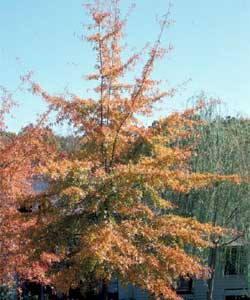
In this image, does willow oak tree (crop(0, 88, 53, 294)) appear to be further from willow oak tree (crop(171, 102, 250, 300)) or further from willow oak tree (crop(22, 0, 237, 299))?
willow oak tree (crop(171, 102, 250, 300))

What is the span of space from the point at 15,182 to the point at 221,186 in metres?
7.67

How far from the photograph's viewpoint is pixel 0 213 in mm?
9570

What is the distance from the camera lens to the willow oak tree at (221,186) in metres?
15.4

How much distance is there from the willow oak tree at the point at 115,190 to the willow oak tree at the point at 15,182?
53cm

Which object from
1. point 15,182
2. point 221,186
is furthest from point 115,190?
point 221,186

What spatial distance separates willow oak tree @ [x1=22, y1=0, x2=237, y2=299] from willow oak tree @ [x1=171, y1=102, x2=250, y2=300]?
5.65 meters

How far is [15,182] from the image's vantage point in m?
9.82

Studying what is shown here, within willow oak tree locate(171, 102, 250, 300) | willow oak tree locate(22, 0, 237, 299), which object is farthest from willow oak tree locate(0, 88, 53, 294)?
willow oak tree locate(171, 102, 250, 300)

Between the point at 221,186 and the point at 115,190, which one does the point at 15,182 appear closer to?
the point at 115,190

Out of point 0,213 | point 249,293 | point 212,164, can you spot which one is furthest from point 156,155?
point 249,293

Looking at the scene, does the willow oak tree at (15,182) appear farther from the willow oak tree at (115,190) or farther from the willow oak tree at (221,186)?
the willow oak tree at (221,186)

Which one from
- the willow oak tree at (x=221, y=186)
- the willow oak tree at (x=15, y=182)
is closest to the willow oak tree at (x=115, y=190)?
the willow oak tree at (x=15, y=182)

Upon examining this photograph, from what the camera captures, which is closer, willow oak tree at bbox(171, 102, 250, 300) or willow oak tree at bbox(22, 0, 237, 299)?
willow oak tree at bbox(22, 0, 237, 299)

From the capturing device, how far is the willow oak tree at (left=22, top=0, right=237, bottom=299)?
26.2 feet
